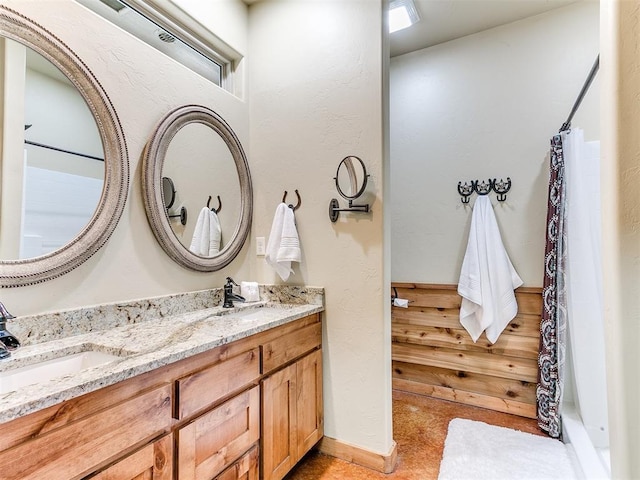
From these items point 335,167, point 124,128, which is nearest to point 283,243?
point 335,167

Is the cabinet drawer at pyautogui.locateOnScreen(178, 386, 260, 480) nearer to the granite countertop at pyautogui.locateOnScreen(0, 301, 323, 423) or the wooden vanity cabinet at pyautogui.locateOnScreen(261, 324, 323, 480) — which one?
the wooden vanity cabinet at pyautogui.locateOnScreen(261, 324, 323, 480)

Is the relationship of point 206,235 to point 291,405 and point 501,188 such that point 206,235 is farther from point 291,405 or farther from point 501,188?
point 501,188

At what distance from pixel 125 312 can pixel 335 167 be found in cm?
131

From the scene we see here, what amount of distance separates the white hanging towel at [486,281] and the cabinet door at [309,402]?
1268 mm

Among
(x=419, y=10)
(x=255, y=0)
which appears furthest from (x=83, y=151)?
(x=419, y=10)

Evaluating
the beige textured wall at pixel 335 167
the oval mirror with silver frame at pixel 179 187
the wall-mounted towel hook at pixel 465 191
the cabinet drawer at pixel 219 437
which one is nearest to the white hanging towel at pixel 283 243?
the beige textured wall at pixel 335 167

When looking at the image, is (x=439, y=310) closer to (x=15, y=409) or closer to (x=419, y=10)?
(x=419, y=10)

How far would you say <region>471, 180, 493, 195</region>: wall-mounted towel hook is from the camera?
8.23 ft

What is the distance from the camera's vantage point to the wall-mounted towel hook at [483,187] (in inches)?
98.7

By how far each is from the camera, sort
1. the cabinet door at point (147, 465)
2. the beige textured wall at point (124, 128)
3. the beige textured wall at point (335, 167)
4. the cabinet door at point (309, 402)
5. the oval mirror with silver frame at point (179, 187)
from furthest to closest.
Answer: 1. the beige textured wall at point (335, 167)
2. the cabinet door at point (309, 402)
3. the oval mirror with silver frame at point (179, 187)
4. the beige textured wall at point (124, 128)
5. the cabinet door at point (147, 465)

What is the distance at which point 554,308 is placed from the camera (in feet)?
6.86

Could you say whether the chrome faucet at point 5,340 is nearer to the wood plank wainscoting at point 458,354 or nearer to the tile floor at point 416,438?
the tile floor at point 416,438

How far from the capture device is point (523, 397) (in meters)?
2.36

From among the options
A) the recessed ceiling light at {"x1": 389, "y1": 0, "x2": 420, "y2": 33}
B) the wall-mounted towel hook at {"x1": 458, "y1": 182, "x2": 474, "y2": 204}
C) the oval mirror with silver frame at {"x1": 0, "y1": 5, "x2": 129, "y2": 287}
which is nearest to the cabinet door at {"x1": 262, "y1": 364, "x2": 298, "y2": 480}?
the oval mirror with silver frame at {"x1": 0, "y1": 5, "x2": 129, "y2": 287}
